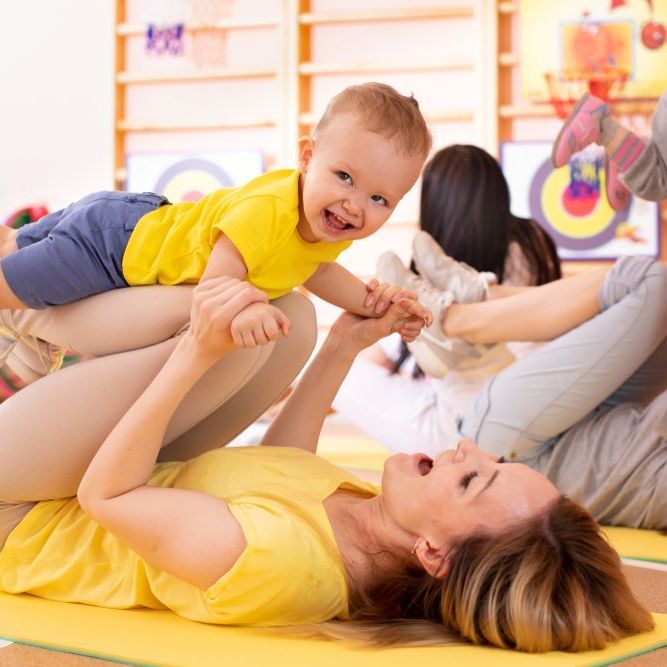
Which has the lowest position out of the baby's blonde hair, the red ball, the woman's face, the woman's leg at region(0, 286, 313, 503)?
the woman's face

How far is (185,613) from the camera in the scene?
1.22 meters

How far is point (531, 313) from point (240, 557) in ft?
3.77

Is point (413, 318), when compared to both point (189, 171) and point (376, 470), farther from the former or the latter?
point (189, 171)

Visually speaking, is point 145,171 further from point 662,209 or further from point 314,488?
point 314,488

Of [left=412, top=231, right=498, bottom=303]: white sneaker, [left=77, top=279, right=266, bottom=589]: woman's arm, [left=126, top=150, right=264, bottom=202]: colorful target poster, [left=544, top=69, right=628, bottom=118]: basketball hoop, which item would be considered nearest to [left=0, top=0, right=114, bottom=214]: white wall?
[left=126, top=150, right=264, bottom=202]: colorful target poster

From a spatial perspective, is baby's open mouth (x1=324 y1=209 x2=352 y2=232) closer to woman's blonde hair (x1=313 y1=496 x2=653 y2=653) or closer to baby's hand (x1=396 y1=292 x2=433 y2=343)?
baby's hand (x1=396 y1=292 x2=433 y2=343)

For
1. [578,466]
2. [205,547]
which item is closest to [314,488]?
[205,547]

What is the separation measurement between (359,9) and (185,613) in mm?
4223

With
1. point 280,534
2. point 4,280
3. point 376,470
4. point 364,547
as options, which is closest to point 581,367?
point 376,470

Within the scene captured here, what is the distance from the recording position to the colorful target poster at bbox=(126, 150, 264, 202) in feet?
17.0

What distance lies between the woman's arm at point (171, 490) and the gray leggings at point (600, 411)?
966mm

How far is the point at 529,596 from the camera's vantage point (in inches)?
42.3

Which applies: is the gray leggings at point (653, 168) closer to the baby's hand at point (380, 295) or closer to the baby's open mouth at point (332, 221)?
the baby's hand at point (380, 295)

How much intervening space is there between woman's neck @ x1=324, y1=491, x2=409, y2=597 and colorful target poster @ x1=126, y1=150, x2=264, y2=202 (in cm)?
406
